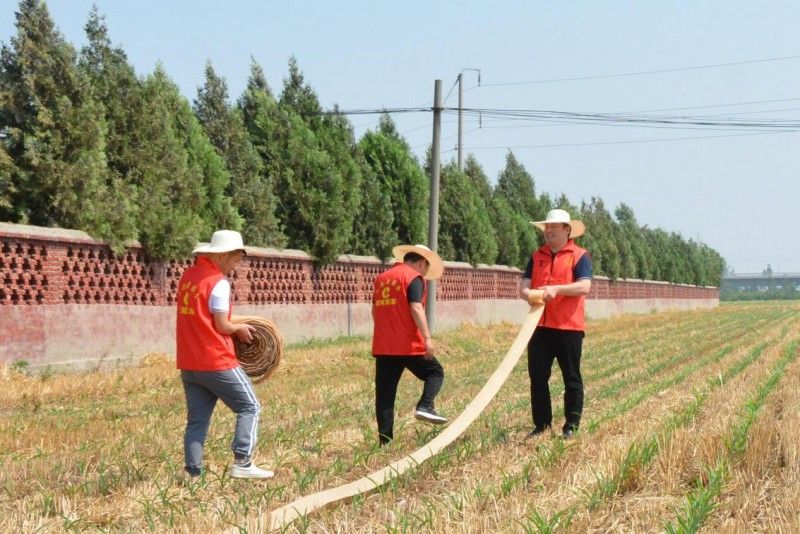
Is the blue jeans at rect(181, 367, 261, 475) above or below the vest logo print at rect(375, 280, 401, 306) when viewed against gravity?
below

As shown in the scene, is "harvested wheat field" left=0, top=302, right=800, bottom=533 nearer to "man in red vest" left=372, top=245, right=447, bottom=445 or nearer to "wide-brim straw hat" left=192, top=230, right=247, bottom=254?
"man in red vest" left=372, top=245, right=447, bottom=445

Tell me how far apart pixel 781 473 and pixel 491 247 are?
3195cm

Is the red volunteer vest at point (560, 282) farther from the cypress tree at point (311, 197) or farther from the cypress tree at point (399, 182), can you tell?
the cypress tree at point (399, 182)

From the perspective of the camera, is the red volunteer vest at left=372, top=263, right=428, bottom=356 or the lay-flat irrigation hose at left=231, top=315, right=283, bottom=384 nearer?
the lay-flat irrigation hose at left=231, top=315, right=283, bottom=384

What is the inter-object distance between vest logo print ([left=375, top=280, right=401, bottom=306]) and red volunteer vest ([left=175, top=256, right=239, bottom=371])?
6.26ft

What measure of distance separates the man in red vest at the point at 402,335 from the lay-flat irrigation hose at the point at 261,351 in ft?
3.52

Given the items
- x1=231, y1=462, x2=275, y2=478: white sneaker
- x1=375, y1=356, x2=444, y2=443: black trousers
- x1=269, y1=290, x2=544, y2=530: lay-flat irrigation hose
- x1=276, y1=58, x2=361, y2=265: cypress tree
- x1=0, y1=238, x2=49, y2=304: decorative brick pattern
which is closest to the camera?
x1=269, y1=290, x2=544, y2=530: lay-flat irrigation hose

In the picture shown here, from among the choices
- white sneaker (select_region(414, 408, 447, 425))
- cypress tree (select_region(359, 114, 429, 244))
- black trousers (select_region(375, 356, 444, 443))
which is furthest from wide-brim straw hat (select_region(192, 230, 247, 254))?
cypress tree (select_region(359, 114, 429, 244))

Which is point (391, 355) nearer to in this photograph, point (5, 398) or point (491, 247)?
point (5, 398)

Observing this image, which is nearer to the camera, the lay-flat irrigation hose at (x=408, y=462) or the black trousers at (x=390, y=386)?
the lay-flat irrigation hose at (x=408, y=462)

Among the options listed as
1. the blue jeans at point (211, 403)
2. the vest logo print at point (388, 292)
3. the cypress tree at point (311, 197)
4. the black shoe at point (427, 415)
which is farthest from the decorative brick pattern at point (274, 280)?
the blue jeans at point (211, 403)

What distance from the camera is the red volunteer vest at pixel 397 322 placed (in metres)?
8.60

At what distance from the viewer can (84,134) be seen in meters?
17.4

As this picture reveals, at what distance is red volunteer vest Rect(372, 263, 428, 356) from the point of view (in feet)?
28.2
